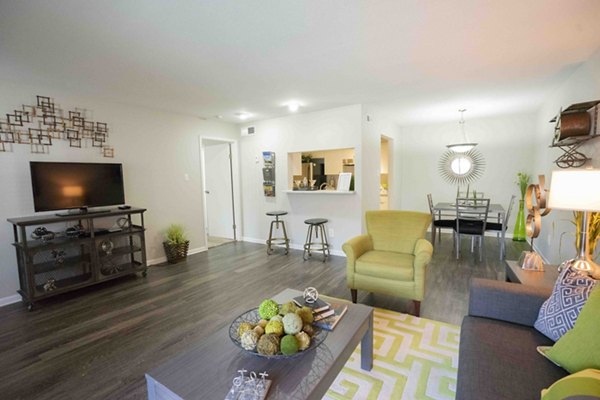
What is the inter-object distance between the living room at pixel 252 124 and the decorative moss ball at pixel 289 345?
155 millimetres

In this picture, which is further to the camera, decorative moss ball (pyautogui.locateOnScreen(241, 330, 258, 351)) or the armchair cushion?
the armchair cushion

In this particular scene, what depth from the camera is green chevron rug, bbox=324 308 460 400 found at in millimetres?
1642

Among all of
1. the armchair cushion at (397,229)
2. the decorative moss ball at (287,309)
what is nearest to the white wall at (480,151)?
the armchair cushion at (397,229)

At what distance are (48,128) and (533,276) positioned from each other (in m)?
4.89

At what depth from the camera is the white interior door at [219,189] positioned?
571 centimetres

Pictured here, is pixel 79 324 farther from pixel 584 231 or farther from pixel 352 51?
pixel 584 231

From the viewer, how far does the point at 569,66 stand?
113 inches

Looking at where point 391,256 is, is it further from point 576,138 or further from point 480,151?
point 480,151

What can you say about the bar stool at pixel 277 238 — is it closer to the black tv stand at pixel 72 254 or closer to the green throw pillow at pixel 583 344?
the black tv stand at pixel 72 254

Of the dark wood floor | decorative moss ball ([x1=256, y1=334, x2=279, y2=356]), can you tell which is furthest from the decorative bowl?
the dark wood floor

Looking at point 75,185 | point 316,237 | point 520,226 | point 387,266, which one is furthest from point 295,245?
point 520,226

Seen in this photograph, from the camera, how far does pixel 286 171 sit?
16.4 feet

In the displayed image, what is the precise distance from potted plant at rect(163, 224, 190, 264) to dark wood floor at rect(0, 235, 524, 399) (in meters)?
0.20

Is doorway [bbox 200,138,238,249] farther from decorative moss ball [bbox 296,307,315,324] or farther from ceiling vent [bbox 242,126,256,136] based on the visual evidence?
decorative moss ball [bbox 296,307,315,324]
